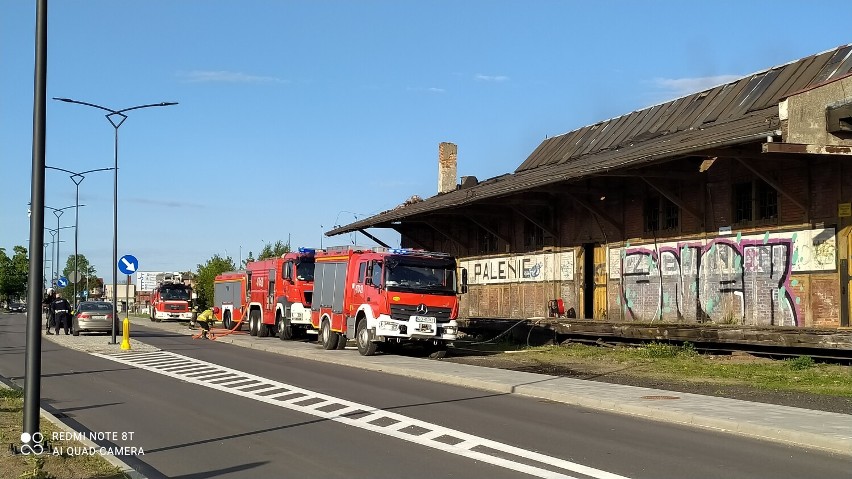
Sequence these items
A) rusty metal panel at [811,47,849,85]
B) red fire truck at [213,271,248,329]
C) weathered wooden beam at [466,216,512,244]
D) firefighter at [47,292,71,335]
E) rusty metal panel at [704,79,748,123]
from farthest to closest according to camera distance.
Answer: red fire truck at [213,271,248,329] < firefighter at [47,292,71,335] < weathered wooden beam at [466,216,512,244] < rusty metal panel at [704,79,748,123] < rusty metal panel at [811,47,849,85]

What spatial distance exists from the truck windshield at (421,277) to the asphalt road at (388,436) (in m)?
6.08

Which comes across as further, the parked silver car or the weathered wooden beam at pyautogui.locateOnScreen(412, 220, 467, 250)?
the weathered wooden beam at pyautogui.locateOnScreen(412, 220, 467, 250)

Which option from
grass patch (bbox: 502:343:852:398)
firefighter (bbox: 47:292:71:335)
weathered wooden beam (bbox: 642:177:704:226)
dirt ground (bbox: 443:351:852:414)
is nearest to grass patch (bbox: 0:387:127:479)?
dirt ground (bbox: 443:351:852:414)

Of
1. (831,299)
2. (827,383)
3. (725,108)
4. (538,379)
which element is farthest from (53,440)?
(725,108)

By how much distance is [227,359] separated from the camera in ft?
81.8

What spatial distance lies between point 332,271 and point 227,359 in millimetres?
5176

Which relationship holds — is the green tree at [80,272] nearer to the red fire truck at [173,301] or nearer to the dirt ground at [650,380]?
the red fire truck at [173,301]

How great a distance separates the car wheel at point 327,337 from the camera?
28.6m

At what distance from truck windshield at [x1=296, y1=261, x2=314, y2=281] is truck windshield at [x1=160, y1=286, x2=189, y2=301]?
28.3 meters

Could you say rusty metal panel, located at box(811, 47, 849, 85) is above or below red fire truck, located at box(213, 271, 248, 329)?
above

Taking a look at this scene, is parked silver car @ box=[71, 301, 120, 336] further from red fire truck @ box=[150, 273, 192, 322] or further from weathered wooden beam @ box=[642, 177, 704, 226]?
weathered wooden beam @ box=[642, 177, 704, 226]

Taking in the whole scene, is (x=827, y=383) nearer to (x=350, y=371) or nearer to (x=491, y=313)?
(x=350, y=371)

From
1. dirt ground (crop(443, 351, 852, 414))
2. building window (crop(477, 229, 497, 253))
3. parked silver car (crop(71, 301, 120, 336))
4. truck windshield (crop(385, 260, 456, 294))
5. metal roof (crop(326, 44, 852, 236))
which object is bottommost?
dirt ground (crop(443, 351, 852, 414))

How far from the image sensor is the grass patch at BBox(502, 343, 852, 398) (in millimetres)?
17641
